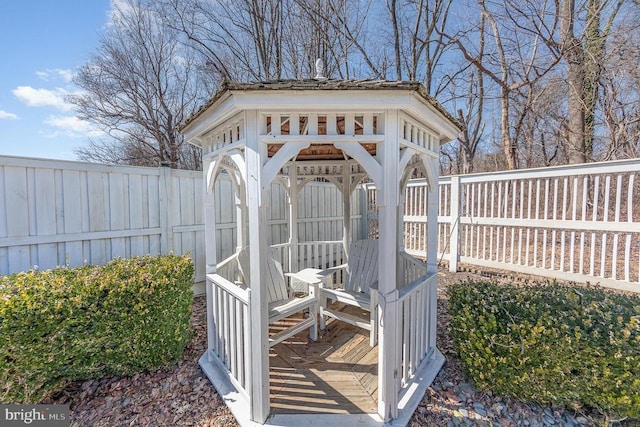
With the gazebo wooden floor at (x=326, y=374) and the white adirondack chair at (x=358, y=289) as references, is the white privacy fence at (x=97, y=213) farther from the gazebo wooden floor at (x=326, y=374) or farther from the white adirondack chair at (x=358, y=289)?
the gazebo wooden floor at (x=326, y=374)

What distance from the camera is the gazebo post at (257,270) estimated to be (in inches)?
83.4

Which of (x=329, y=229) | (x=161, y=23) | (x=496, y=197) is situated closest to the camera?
(x=496, y=197)

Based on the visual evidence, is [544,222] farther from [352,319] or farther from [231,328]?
[231,328]

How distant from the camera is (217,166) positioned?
2773 mm

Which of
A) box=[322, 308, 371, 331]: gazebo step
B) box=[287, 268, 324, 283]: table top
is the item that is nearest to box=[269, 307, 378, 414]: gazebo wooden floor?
box=[322, 308, 371, 331]: gazebo step

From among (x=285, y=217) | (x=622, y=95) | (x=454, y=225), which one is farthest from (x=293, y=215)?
(x=622, y=95)

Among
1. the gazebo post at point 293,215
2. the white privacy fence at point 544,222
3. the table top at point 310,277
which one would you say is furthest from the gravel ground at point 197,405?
the white privacy fence at point 544,222

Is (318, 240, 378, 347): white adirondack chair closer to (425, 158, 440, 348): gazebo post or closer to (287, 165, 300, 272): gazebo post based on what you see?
(425, 158, 440, 348): gazebo post

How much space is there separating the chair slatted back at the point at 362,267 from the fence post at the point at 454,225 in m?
2.71

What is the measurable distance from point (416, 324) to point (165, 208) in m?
3.96

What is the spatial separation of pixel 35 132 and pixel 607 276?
14049 mm

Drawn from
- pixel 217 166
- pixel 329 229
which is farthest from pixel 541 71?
pixel 217 166

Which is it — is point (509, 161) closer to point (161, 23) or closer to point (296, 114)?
point (296, 114)

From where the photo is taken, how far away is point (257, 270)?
7.23ft
